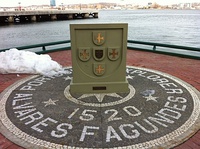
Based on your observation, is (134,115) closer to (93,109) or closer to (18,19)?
(93,109)

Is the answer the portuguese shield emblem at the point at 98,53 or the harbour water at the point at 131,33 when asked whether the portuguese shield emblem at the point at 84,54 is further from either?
the harbour water at the point at 131,33

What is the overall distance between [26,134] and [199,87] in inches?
158

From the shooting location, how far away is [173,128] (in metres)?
3.34

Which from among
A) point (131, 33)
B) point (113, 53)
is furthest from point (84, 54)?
point (131, 33)

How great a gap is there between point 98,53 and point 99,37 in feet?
1.16

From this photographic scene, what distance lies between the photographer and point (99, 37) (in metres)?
4.36

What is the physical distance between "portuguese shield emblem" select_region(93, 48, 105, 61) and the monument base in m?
0.58

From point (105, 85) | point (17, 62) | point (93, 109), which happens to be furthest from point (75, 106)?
point (17, 62)

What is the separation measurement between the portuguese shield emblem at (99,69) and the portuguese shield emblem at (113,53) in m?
0.24

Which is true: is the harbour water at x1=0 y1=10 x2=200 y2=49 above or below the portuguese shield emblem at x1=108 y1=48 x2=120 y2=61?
below

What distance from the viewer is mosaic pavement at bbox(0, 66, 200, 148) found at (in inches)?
122

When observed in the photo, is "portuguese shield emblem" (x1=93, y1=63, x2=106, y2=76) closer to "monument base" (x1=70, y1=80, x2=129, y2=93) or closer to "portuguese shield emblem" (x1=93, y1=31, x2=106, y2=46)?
"monument base" (x1=70, y1=80, x2=129, y2=93)

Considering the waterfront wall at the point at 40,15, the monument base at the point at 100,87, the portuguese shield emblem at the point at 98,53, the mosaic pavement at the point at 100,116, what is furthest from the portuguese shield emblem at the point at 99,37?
the waterfront wall at the point at 40,15

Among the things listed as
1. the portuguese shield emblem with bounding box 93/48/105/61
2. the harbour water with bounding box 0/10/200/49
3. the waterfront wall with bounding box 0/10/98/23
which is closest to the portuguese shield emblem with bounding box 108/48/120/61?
the portuguese shield emblem with bounding box 93/48/105/61
